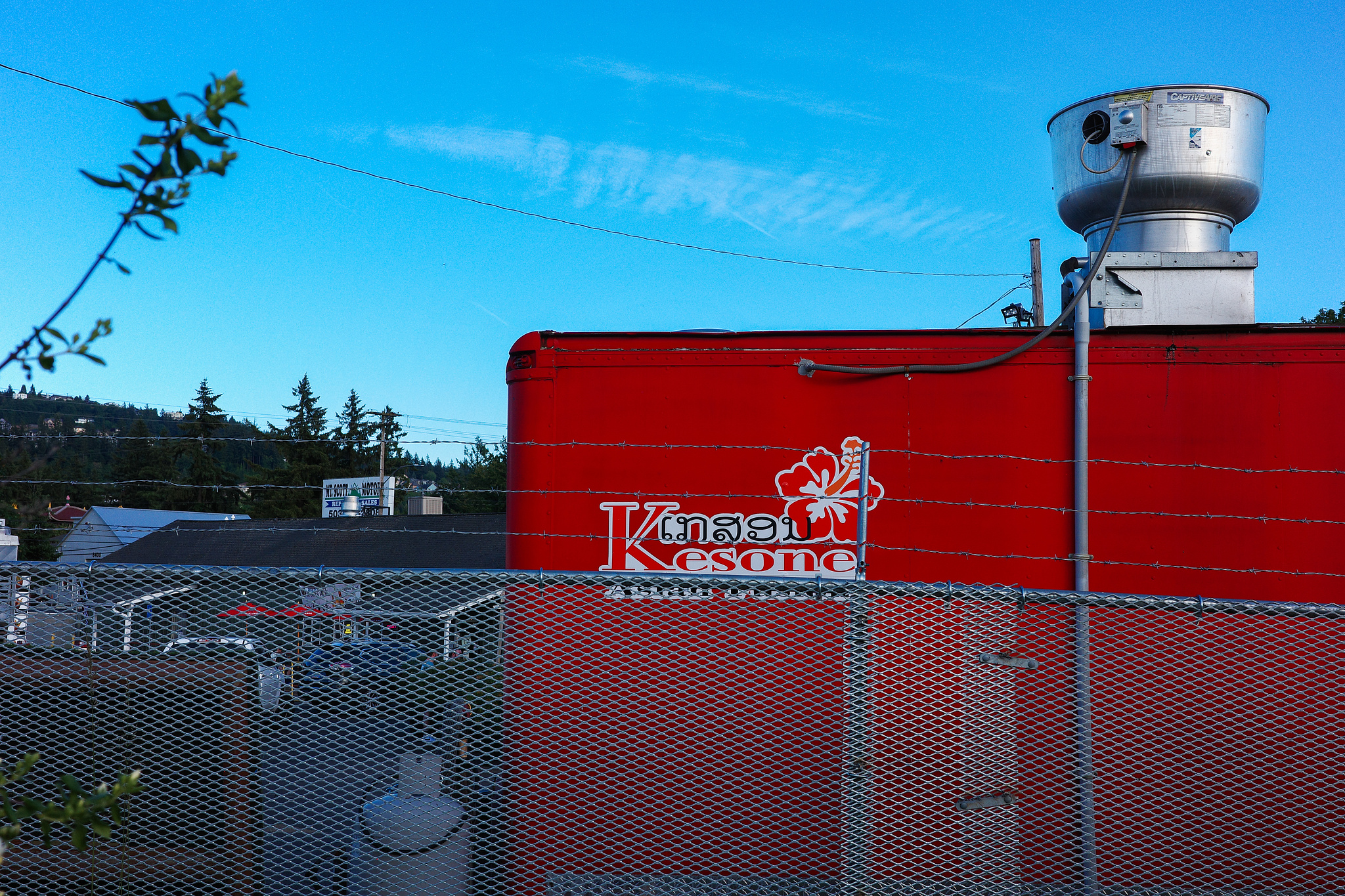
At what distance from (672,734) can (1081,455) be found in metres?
2.31

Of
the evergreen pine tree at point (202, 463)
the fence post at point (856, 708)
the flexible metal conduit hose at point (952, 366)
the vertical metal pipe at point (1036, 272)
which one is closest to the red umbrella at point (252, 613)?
the fence post at point (856, 708)

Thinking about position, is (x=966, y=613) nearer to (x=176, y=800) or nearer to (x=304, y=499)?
(x=176, y=800)

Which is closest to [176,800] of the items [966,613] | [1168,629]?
[966,613]

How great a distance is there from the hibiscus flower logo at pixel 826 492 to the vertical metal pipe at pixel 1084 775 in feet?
3.56

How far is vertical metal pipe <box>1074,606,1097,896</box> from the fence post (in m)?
0.93

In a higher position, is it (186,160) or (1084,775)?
(186,160)

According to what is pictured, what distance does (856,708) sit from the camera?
10.9 ft

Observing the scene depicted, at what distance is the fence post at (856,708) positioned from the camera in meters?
3.29

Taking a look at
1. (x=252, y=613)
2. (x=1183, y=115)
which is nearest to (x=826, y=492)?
(x=252, y=613)

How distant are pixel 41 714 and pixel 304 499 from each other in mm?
64173

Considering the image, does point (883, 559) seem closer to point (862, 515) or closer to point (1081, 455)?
point (862, 515)

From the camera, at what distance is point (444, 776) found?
4.07 m

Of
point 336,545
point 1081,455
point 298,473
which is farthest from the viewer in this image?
point 298,473

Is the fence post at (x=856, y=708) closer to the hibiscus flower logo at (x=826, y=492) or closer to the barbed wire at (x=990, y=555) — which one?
the barbed wire at (x=990, y=555)
